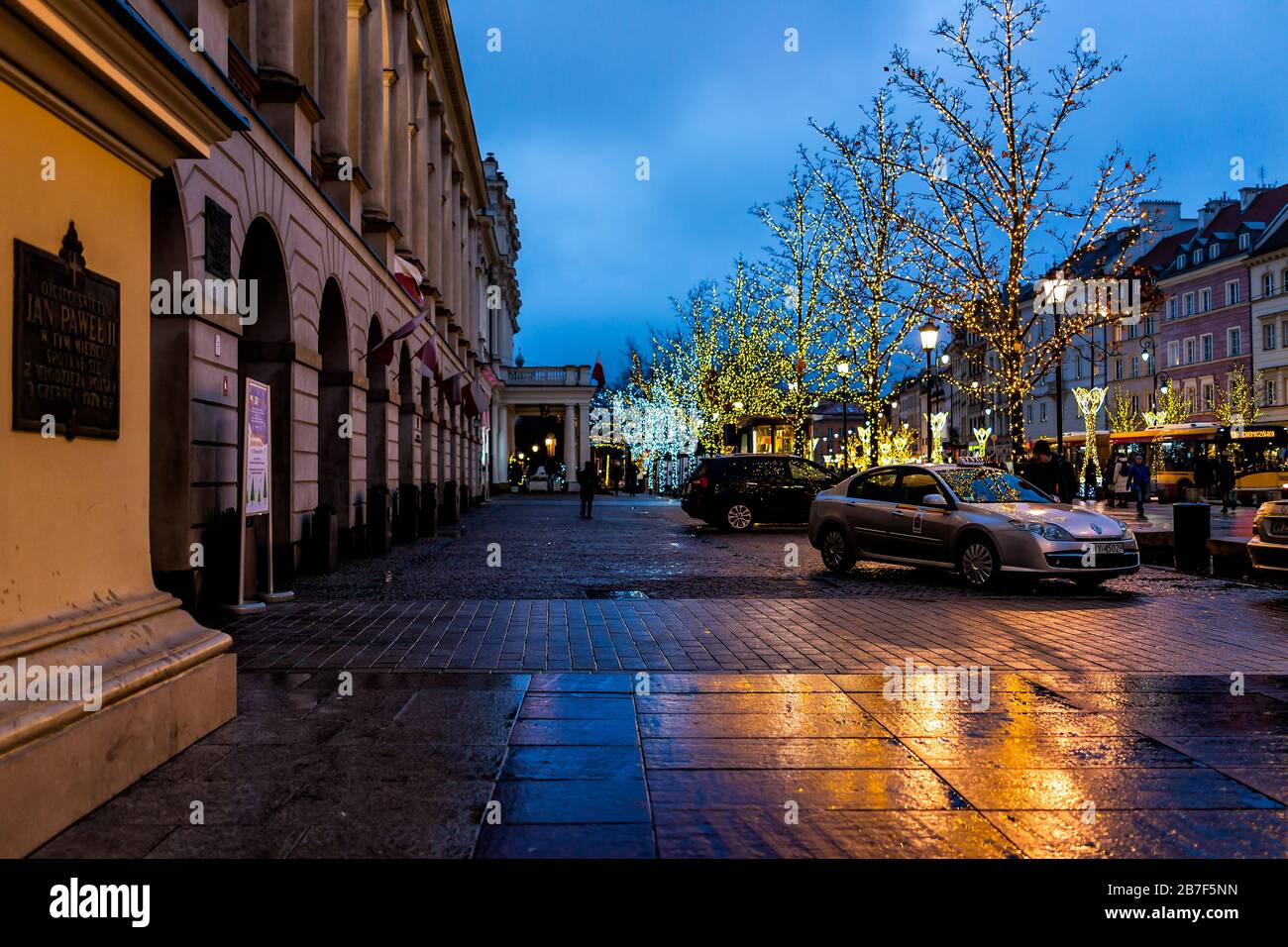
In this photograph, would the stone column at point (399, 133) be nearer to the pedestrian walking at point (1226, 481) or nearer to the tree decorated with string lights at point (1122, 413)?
the pedestrian walking at point (1226, 481)

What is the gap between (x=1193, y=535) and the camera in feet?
45.8

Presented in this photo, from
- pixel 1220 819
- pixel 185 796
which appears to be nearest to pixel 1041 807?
pixel 1220 819

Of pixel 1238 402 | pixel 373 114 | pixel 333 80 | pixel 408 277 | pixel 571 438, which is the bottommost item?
pixel 571 438

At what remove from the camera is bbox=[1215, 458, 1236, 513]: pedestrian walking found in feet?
103

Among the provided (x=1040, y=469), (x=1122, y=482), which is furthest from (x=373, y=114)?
(x=1122, y=482)

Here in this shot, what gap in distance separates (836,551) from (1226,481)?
25.0 meters

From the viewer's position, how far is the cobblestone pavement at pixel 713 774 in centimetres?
372

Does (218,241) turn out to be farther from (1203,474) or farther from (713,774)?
(1203,474)

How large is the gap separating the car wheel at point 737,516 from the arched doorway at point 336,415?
10165 millimetres

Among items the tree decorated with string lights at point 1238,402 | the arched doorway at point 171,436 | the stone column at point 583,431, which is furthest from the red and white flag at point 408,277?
the stone column at point 583,431

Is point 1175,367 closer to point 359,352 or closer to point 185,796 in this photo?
point 359,352

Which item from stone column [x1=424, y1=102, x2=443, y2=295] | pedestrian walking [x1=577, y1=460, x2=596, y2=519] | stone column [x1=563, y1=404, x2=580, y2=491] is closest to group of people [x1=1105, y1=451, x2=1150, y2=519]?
pedestrian walking [x1=577, y1=460, x2=596, y2=519]

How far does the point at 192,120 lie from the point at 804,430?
33574 mm
